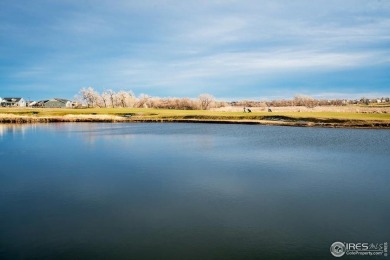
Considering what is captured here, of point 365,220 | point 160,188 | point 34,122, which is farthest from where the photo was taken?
point 34,122

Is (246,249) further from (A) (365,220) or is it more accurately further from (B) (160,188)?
(B) (160,188)

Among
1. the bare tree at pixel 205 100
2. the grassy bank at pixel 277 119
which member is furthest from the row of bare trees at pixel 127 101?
the grassy bank at pixel 277 119

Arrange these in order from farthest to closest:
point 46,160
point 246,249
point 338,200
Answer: point 46,160
point 338,200
point 246,249

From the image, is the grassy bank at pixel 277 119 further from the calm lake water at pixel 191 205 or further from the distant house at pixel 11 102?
the distant house at pixel 11 102

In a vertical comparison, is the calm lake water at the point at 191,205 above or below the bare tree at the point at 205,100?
below

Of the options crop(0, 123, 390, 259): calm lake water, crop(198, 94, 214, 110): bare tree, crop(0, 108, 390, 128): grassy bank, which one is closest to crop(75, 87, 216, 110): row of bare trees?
crop(198, 94, 214, 110): bare tree

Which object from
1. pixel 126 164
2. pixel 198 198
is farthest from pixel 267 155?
pixel 198 198

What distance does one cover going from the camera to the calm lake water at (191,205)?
38.3 feet

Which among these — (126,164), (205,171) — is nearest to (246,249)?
(205,171)

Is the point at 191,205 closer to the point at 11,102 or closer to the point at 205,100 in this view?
the point at 205,100

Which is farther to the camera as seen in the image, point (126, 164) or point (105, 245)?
point (126, 164)

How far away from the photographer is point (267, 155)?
30.5m

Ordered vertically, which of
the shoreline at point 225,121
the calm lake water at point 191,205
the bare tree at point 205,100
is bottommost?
the calm lake water at point 191,205

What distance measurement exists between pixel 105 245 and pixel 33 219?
176 inches
